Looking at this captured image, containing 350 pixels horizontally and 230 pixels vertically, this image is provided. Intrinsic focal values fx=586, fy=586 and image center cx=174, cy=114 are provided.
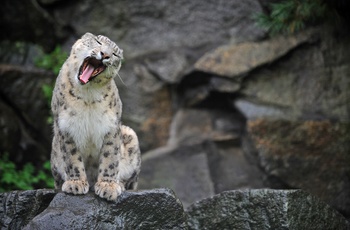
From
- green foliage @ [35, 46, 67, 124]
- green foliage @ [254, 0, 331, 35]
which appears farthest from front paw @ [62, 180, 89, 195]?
green foliage @ [254, 0, 331, 35]

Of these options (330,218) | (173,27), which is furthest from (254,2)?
(330,218)

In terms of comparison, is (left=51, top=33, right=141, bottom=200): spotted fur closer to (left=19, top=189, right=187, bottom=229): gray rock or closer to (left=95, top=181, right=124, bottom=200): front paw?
(left=95, top=181, right=124, bottom=200): front paw

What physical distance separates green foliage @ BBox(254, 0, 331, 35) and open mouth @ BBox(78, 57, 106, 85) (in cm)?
332

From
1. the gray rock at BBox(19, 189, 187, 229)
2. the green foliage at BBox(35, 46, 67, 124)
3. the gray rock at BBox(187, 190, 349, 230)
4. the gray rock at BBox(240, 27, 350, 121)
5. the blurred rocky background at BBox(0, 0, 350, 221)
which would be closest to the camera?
the gray rock at BBox(19, 189, 187, 229)

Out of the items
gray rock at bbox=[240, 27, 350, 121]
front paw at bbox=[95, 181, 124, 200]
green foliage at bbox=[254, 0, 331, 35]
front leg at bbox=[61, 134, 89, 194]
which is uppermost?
green foliage at bbox=[254, 0, 331, 35]

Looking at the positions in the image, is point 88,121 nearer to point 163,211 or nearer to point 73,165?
point 73,165

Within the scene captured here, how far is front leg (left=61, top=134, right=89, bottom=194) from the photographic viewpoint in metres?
5.09

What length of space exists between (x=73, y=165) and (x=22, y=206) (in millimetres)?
597

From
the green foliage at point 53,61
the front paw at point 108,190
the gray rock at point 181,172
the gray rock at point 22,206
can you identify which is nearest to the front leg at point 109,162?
the front paw at point 108,190

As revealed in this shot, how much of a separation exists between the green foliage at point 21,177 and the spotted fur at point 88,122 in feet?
7.57

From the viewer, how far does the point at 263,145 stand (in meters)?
7.60

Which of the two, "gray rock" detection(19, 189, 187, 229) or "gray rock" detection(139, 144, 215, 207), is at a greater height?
"gray rock" detection(139, 144, 215, 207)

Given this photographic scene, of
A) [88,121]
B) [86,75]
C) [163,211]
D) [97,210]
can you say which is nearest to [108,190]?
[97,210]

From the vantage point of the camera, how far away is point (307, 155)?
7.59 m
